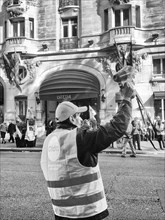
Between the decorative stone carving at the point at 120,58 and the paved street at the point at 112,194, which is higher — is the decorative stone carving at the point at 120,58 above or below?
above

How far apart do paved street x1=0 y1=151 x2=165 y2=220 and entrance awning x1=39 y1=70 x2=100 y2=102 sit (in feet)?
33.7

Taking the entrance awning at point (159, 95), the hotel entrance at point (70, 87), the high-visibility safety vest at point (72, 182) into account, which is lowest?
the high-visibility safety vest at point (72, 182)

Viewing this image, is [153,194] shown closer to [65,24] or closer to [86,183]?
[86,183]

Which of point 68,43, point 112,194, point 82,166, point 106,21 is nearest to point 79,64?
point 68,43

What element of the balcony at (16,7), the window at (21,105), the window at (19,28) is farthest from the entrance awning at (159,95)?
the balcony at (16,7)

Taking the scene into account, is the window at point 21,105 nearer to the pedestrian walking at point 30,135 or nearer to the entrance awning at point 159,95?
the pedestrian walking at point 30,135

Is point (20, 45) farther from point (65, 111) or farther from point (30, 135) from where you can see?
point (65, 111)

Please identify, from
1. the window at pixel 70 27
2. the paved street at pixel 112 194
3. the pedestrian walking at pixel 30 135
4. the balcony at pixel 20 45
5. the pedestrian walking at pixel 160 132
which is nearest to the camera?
the paved street at pixel 112 194

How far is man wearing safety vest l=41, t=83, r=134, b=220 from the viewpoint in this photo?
7.45 feet

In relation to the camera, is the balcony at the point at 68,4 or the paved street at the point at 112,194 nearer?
the paved street at the point at 112,194

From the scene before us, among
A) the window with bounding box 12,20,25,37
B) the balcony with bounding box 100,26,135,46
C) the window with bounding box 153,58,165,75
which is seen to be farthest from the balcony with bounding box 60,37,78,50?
the window with bounding box 153,58,165,75

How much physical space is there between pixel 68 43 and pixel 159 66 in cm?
688

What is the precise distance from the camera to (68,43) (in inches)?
810

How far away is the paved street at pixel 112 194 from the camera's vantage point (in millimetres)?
4414
